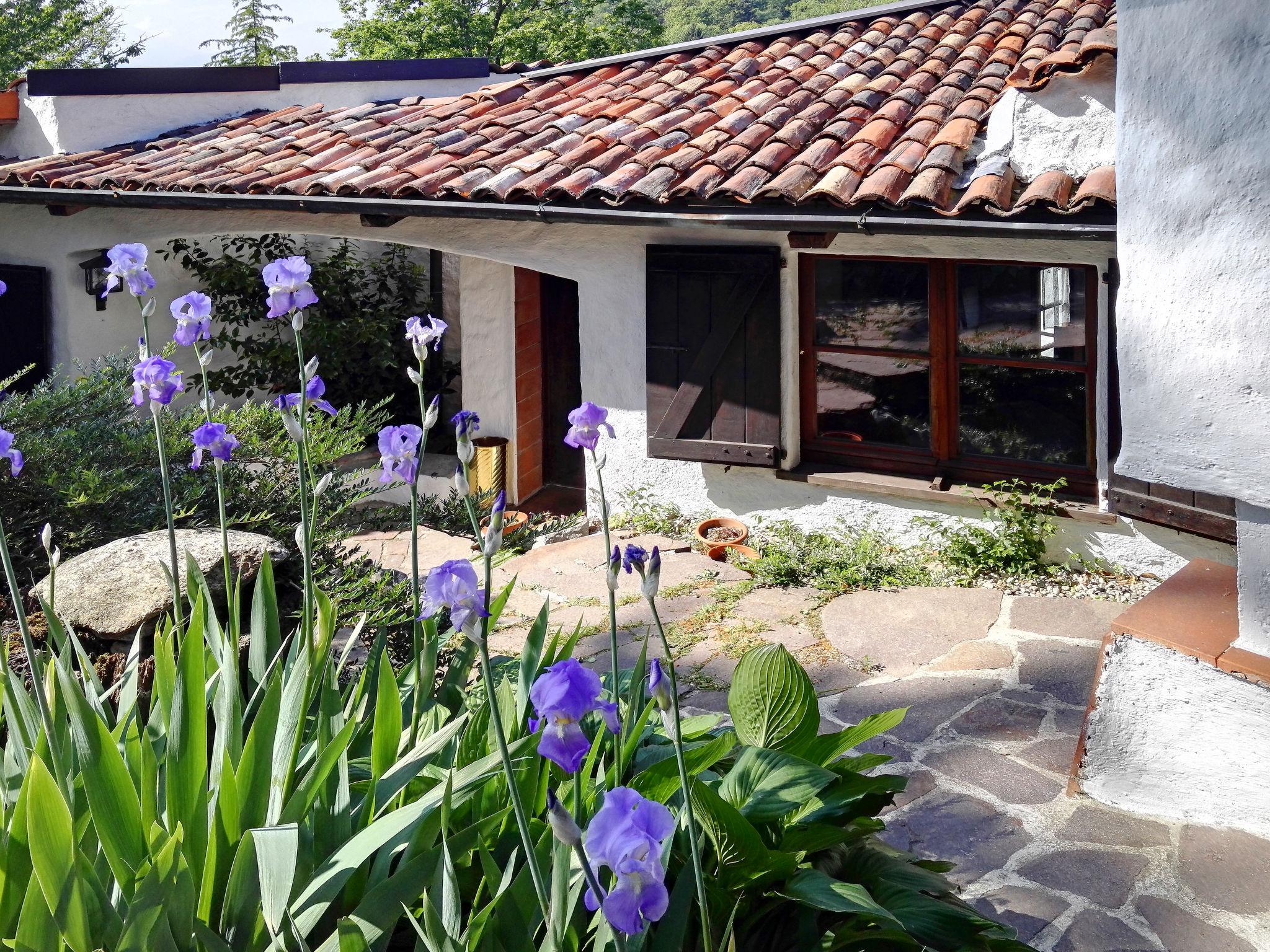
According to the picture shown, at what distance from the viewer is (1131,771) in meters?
3.47

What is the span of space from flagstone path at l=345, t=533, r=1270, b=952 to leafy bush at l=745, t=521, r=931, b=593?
0.13 metres

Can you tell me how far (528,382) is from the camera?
926 cm

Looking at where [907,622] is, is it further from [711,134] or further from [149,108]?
[149,108]

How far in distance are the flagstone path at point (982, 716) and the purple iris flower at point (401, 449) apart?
6.60ft

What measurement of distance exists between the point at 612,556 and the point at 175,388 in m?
1.13

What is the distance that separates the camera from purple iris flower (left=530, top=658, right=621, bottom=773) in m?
1.26

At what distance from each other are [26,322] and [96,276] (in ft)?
2.24

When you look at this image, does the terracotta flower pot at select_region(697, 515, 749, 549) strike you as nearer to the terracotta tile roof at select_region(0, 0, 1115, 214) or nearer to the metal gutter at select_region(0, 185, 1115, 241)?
the metal gutter at select_region(0, 185, 1115, 241)

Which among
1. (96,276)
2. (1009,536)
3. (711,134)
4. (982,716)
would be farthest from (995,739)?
(96,276)

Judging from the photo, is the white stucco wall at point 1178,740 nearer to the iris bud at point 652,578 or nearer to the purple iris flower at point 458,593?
the iris bud at point 652,578

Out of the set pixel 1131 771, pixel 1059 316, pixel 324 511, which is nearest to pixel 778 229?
pixel 1059 316

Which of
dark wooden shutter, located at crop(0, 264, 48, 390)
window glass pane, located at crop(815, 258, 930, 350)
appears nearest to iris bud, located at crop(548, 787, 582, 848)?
window glass pane, located at crop(815, 258, 930, 350)

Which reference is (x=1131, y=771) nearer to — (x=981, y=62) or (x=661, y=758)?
(x=661, y=758)

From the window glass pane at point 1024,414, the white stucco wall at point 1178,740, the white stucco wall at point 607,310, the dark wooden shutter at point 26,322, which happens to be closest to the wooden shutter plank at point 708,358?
the white stucco wall at point 607,310
